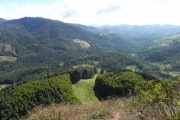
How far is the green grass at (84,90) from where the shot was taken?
323 ft

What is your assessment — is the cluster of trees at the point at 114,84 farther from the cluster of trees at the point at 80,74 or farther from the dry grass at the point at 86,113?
the dry grass at the point at 86,113

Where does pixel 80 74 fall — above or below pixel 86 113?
below

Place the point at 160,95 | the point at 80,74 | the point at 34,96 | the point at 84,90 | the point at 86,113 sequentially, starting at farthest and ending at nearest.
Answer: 1. the point at 80,74
2. the point at 84,90
3. the point at 34,96
4. the point at 86,113
5. the point at 160,95

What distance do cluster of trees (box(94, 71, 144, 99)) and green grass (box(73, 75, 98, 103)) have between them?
2033 millimetres

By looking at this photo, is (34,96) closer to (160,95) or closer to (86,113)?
(86,113)

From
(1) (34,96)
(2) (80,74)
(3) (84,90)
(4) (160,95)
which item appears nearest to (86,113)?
(4) (160,95)

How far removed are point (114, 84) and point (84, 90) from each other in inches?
670

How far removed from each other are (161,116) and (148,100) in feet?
2.42

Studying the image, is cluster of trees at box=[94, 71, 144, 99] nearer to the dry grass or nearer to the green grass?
the green grass

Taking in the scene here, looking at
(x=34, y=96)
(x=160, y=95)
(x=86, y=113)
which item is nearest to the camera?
(x=160, y=95)

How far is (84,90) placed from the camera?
106m

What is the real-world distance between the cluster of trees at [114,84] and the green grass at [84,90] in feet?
6.67

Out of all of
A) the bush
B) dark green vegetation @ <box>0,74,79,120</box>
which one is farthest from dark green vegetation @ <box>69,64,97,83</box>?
the bush

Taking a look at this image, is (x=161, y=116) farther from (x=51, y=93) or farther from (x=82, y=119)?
(x=51, y=93)
